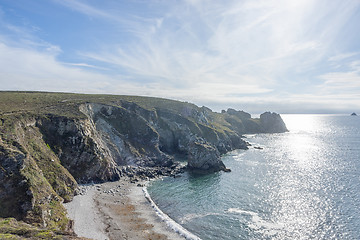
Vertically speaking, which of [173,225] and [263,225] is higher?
[263,225]

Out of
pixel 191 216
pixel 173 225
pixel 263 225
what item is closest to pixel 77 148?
pixel 173 225

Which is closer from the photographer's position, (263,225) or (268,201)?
(263,225)

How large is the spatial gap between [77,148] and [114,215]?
2699cm

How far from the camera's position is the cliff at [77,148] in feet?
128

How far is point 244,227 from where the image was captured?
44.6 m

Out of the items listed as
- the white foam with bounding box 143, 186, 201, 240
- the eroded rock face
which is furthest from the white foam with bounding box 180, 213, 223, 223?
the eroded rock face

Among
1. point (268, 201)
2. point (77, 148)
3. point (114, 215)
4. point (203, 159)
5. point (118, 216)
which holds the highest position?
point (77, 148)

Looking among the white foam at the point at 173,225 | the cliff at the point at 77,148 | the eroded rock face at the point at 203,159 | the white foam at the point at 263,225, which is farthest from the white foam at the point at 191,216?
the eroded rock face at the point at 203,159

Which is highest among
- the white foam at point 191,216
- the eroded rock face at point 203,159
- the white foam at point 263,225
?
the eroded rock face at point 203,159

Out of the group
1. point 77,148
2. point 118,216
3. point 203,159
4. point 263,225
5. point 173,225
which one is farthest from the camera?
point 203,159

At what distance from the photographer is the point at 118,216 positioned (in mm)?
48625

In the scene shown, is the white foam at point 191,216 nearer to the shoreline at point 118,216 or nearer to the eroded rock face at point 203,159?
the shoreline at point 118,216

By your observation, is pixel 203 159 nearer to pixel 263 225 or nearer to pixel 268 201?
pixel 268 201

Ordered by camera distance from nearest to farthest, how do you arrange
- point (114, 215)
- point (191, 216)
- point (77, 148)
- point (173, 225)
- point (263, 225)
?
point (263, 225), point (173, 225), point (114, 215), point (191, 216), point (77, 148)
